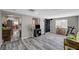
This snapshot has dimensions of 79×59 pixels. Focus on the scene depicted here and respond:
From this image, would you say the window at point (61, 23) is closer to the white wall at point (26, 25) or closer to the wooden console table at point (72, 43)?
the wooden console table at point (72, 43)

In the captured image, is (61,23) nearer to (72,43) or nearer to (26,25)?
(72,43)

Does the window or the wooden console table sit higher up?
the window

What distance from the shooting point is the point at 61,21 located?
1282 mm

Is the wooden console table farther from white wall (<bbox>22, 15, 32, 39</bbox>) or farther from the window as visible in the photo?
white wall (<bbox>22, 15, 32, 39</bbox>)

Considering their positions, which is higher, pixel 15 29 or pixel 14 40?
pixel 15 29

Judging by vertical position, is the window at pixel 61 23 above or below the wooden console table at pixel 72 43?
above

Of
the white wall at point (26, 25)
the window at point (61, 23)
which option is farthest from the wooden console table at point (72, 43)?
the white wall at point (26, 25)

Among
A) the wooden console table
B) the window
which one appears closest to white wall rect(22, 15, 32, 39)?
the window

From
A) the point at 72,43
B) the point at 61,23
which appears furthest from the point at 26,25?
the point at 72,43

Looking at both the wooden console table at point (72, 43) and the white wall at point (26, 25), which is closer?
the wooden console table at point (72, 43)
